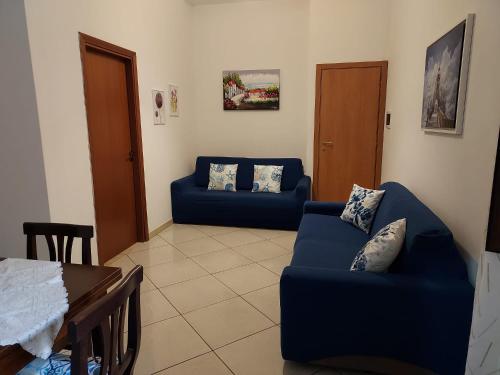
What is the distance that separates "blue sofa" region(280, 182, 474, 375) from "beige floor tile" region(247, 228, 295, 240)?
2.25m

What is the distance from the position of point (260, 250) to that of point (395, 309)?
206 centimetres

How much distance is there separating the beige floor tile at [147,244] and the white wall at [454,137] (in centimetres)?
258

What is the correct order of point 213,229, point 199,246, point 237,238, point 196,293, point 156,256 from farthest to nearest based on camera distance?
1. point 213,229
2. point 237,238
3. point 199,246
4. point 156,256
5. point 196,293

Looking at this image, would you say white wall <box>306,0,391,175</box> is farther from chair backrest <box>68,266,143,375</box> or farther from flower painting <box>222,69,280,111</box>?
chair backrest <box>68,266,143,375</box>

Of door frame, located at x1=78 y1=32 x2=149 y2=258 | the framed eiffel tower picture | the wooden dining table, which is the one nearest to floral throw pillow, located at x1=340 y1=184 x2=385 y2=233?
the framed eiffel tower picture

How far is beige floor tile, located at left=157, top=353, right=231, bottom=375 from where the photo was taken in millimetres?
1881

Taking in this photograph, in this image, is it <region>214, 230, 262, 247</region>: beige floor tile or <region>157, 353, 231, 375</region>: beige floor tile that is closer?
<region>157, 353, 231, 375</region>: beige floor tile

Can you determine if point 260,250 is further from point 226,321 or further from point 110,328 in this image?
point 110,328

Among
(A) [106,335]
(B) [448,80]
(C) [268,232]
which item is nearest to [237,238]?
(C) [268,232]

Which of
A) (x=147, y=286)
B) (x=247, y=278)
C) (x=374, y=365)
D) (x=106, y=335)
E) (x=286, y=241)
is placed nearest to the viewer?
(x=106, y=335)

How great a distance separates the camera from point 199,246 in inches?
148

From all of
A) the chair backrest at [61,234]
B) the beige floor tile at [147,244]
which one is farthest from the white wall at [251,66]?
the chair backrest at [61,234]

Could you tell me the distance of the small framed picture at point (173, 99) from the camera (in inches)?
172

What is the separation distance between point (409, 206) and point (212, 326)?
4.86 ft
